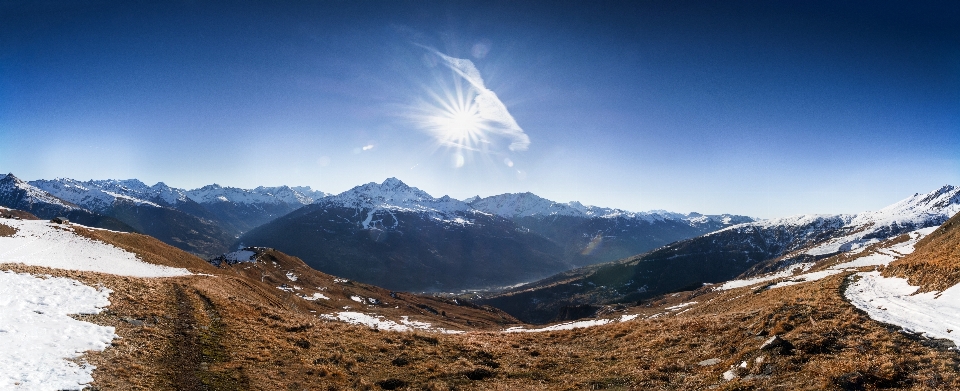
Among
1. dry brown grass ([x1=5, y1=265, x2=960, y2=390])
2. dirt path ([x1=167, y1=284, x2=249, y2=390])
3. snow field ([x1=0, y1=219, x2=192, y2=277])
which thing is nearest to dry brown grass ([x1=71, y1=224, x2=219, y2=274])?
snow field ([x1=0, y1=219, x2=192, y2=277])

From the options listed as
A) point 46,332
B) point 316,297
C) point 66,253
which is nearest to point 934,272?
point 46,332

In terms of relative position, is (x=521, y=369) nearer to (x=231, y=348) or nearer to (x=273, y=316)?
(x=231, y=348)

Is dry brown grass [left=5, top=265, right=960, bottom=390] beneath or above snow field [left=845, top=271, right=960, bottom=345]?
beneath

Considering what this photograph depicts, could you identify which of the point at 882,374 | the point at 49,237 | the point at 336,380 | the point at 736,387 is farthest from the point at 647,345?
the point at 49,237

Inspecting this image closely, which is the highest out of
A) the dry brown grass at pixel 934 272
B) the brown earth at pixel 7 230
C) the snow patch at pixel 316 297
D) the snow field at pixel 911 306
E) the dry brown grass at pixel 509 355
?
the brown earth at pixel 7 230

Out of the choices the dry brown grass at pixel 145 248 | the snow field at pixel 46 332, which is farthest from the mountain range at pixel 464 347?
the dry brown grass at pixel 145 248

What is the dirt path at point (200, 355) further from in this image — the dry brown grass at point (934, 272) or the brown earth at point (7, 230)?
the brown earth at point (7, 230)

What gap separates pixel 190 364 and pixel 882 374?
25.5 meters

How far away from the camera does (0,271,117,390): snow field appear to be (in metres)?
13.5

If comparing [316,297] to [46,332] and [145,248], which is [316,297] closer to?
[145,248]

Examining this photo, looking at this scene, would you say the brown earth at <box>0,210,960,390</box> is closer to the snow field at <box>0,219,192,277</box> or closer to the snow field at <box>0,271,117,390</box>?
the snow field at <box>0,271,117,390</box>

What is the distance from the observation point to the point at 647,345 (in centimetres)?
2222

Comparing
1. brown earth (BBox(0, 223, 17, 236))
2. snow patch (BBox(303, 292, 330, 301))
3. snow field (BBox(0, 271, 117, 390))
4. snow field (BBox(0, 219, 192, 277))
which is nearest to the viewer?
snow field (BBox(0, 271, 117, 390))

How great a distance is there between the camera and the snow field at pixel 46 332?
13547mm
